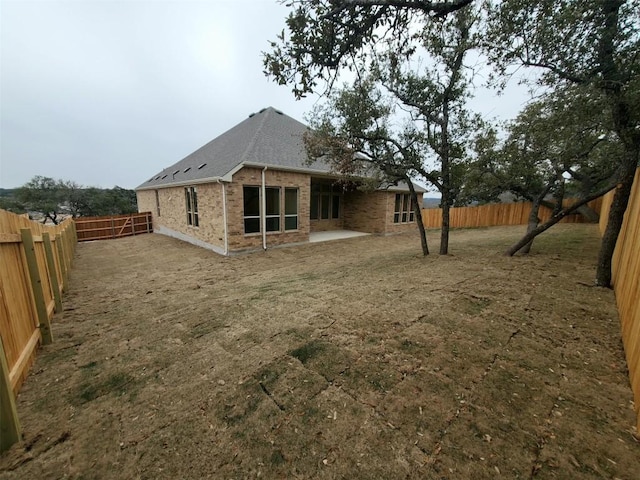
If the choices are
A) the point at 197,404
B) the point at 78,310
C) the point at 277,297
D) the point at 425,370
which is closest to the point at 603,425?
the point at 425,370

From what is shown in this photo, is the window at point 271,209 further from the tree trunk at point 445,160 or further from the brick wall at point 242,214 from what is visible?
the tree trunk at point 445,160

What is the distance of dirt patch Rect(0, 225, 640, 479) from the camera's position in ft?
5.50

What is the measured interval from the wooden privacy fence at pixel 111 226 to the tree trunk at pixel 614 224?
20.6m

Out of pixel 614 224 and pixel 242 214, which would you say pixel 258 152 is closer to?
pixel 242 214

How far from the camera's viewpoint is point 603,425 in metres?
1.83

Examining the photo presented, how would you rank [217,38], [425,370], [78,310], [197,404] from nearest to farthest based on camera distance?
1. [197,404]
2. [425,370]
3. [78,310]
4. [217,38]

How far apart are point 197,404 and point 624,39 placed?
6.99m

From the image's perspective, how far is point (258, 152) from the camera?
9.97 metres

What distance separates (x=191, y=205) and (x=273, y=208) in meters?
4.25

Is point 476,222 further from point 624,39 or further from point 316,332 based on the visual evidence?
point 316,332

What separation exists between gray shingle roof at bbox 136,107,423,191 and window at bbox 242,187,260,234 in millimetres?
980

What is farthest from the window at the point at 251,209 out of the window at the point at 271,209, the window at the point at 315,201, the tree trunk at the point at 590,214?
the tree trunk at the point at 590,214

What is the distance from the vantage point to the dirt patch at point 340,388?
1678 millimetres

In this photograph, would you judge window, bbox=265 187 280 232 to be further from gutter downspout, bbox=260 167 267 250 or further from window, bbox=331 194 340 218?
window, bbox=331 194 340 218
